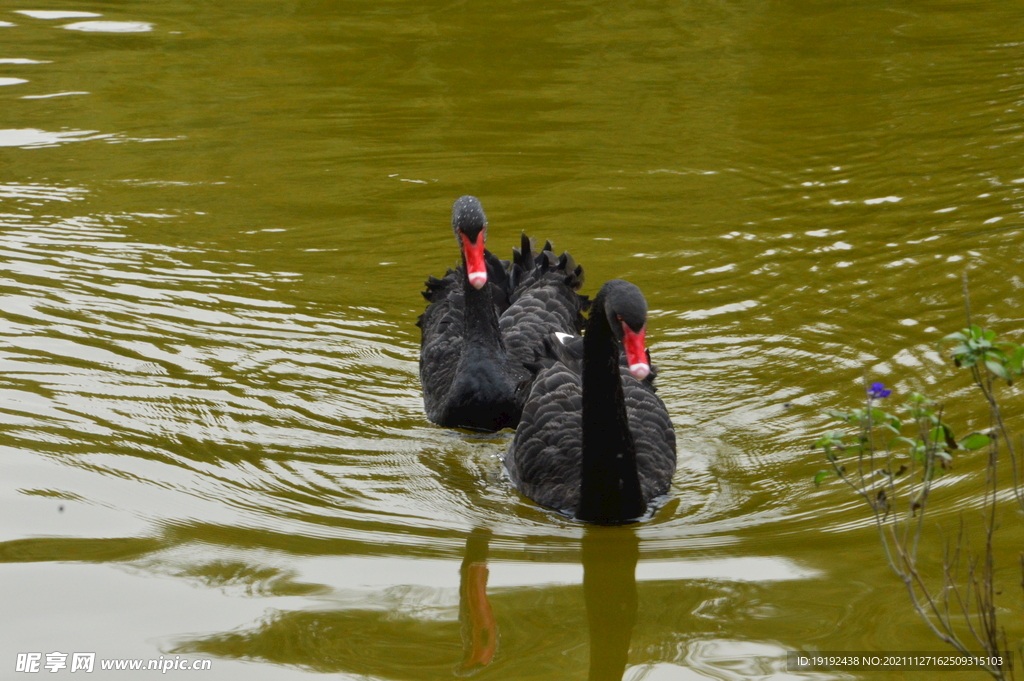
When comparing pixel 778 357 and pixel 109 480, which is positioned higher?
pixel 778 357

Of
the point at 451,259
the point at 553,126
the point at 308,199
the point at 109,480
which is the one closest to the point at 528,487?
the point at 109,480

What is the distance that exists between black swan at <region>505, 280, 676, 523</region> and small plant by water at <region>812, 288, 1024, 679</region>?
80 centimetres

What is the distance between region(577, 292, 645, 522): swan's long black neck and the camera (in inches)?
196

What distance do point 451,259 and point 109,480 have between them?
11.9 ft

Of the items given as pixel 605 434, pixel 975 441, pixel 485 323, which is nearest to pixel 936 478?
pixel 605 434

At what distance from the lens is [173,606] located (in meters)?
4.43

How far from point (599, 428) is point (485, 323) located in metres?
1.54

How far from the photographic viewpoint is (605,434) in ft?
16.3

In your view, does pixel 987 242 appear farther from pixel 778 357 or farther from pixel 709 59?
pixel 709 59

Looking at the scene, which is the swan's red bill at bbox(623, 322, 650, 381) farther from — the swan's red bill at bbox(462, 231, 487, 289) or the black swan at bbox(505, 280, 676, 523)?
the swan's red bill at bbox(462, 231, 487, 289)

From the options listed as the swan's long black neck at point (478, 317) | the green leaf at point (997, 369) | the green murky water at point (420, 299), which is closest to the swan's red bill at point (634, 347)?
the green murky water at point (420, 299)

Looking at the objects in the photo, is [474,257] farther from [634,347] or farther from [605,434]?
[634,347]

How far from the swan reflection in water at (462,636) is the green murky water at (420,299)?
0.05 feet

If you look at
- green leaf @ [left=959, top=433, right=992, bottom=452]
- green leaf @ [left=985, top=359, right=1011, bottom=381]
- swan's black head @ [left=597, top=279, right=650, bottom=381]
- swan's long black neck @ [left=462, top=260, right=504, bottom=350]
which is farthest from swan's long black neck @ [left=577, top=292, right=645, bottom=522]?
green leaf @ [left=985, top=359, right=1011, bottom=381]
